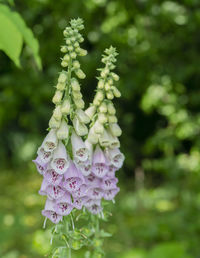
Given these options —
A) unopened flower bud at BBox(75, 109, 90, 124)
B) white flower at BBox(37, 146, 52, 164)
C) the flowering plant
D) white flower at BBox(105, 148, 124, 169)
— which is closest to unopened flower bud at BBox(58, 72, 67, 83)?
the flowering plant

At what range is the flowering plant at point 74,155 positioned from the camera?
1133 millimetres

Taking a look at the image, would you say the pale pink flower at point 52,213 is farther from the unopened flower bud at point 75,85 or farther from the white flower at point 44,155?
the unopened flower bud at point 75,85

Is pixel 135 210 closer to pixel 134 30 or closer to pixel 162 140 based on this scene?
pixel 162 140

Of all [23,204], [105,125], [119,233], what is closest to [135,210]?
[119,233]

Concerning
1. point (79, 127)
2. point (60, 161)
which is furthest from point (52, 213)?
point (79, 127)

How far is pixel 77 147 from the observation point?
119cm

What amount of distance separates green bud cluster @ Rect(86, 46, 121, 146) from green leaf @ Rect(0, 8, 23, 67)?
→ 33cm

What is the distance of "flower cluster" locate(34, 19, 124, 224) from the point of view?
113cm

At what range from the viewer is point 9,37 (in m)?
0.89

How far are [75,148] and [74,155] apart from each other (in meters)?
0.02

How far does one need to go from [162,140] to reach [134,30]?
1.25 m

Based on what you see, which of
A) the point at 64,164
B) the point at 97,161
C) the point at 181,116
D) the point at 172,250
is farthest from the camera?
the point at 181,116

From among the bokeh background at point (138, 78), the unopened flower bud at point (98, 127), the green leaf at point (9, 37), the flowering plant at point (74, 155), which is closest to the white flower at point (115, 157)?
the flowering plant at point (74, 155)

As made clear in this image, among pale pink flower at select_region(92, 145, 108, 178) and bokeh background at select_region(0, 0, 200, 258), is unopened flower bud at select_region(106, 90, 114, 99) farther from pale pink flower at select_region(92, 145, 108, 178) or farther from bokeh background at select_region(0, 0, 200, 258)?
bokeh background at select_region(0, 0, 200, 258)
